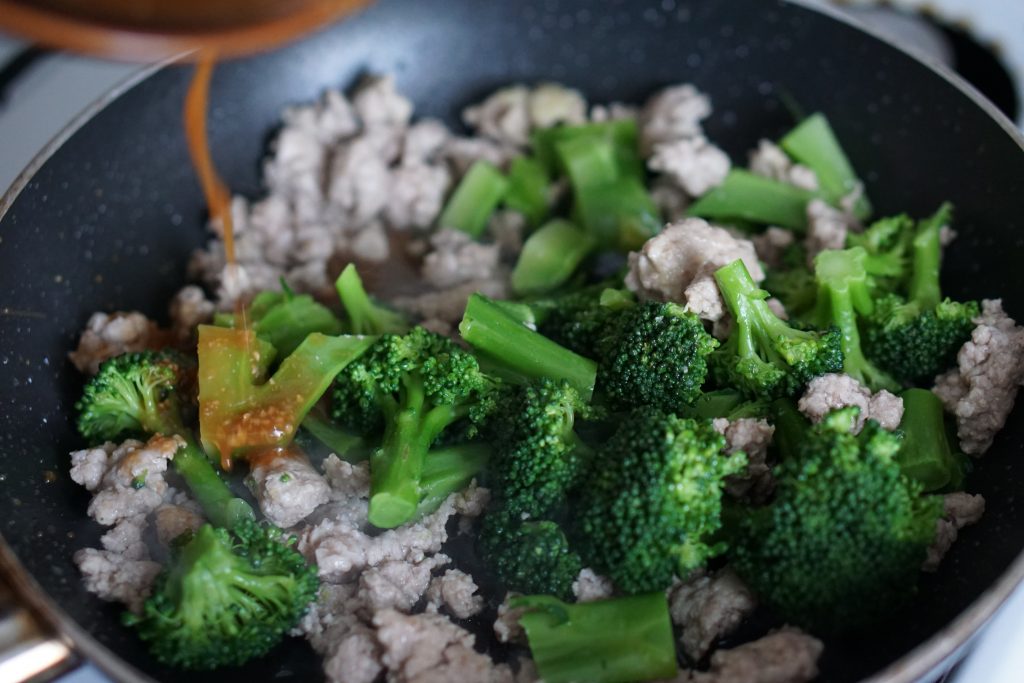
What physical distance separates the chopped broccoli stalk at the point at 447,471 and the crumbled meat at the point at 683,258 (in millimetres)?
448

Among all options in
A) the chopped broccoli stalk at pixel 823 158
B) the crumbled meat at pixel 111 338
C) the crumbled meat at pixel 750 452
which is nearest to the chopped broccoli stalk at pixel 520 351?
the crumbled meat at pixel 750 452

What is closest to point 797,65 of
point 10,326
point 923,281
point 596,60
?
point 596,60

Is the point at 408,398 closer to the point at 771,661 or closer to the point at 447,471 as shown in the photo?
the point at 447,471

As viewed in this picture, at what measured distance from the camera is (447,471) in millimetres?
1700

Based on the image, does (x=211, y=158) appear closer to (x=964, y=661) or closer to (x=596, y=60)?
(x=596, y=60)

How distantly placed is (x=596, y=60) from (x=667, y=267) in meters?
0.87

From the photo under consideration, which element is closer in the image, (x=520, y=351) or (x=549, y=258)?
(x=520, y=351)

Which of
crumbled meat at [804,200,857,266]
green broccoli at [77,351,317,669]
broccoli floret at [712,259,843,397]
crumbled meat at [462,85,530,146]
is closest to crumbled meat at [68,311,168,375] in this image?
green broccoli at [77,351,317,669]

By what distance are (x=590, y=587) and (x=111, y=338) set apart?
41.9 inches

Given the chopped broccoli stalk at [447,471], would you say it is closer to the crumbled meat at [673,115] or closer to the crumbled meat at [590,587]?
the crumbled meat at [590,587]

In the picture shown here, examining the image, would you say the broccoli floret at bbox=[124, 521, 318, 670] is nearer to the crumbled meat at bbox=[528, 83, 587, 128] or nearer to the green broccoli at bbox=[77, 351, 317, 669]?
the green broccoli at bbox=[77, 351, 317, 669]

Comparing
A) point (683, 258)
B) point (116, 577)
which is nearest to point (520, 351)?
point (683, 258)

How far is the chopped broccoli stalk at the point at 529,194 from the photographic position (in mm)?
2363

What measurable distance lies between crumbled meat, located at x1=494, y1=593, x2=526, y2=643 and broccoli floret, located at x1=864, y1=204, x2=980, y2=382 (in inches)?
32.5
